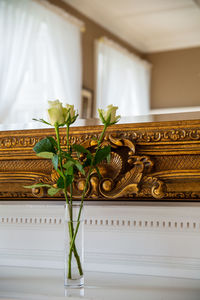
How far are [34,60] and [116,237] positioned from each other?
4.92 feet

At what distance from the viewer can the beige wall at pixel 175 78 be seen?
2.91 m

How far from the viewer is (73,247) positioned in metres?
0.46

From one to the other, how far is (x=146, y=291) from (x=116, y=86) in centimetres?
225

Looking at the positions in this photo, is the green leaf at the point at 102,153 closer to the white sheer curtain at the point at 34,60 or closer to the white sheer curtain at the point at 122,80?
the white sheer curtain at the point at 34,60

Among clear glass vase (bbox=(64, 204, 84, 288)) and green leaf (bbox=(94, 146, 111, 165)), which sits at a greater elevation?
green leaf (bbox=(94, 146, 111, 165))

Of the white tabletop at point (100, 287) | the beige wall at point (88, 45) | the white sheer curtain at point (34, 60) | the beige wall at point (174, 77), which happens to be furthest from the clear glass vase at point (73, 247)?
the beige wall at point (174, 77)

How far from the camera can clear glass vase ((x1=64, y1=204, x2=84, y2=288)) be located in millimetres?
462

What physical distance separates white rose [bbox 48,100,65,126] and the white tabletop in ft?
0.61

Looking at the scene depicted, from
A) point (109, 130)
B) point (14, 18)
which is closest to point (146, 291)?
point (109, 130)

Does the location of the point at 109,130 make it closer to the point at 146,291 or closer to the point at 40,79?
the point at 146,291

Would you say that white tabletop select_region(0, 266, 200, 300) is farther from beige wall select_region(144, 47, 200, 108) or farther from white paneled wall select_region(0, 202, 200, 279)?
beige wall select_region(144, 47, 200, 108)

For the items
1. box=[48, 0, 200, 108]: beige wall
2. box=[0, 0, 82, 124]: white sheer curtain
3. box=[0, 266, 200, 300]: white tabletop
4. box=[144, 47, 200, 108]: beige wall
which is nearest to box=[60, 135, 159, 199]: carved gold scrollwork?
box=[0, 266, 200, 300]: white tabletop

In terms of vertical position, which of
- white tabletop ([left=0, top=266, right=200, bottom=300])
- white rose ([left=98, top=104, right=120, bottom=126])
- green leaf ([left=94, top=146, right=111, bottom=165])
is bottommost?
white tabletop ([left=0, top=266, right=200, bottom=300])

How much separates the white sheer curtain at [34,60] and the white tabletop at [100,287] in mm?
1265
